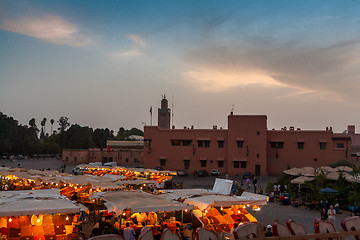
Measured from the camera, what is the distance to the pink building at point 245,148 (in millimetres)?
40750

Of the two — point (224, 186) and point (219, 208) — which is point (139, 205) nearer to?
point (219, 208)

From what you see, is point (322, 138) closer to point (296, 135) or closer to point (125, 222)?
point (296, 135)

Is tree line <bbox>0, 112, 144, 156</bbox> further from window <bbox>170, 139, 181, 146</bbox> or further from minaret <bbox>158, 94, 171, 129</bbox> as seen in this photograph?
window <bbox>170, 139, 181, 146</bbox>

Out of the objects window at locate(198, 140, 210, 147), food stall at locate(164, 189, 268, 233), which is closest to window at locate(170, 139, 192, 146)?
window at locate(198, 140, 210, 147)

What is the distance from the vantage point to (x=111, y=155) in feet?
193

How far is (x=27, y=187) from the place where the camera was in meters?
21.4

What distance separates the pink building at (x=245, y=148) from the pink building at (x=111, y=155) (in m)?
12.9

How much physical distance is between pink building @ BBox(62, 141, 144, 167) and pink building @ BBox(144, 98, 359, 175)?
12.9 meters

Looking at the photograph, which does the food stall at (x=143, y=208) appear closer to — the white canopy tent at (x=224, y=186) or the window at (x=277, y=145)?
the white canopy tent at (x=224, y=186)

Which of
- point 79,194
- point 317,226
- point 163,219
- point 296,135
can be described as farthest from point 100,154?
point 317,226

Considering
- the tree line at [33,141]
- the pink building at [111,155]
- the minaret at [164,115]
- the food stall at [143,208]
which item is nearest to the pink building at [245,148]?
the pink building at [111,155]

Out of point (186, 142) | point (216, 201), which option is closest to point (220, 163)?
point (186, 142)

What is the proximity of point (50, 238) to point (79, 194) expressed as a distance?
8196mm

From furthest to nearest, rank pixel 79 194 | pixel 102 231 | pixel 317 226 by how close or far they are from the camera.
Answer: pixel 79 194 < pixel 102 231 < pixel 317 226
